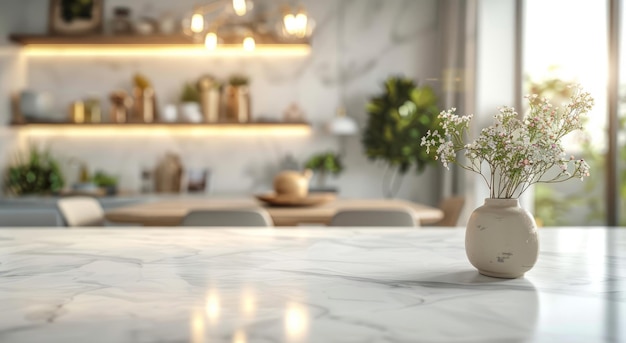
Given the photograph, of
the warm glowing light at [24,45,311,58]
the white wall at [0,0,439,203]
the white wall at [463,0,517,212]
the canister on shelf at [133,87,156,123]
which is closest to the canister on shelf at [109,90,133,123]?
the canister on shelf at [133,87,156,123]

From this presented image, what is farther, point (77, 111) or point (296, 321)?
point (77, 111)

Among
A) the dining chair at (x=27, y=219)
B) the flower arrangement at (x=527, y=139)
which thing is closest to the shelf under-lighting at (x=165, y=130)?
the dining chair at (x=27, y=219)

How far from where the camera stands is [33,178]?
15.2 ft

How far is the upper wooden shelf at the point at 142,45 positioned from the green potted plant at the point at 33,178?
917 mm

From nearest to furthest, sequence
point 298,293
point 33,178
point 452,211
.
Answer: point 298,293, point 452,211, point 33,178

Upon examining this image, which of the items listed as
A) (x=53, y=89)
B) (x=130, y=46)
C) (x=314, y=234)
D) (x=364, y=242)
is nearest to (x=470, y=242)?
(x=364, y=242)

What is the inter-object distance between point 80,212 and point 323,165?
2697mm

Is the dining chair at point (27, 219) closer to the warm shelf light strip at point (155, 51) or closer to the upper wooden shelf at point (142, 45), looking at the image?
the upper wooden shelf at point (142, 45)

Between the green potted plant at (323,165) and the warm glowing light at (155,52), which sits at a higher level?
the warm glowing light at (155,52)

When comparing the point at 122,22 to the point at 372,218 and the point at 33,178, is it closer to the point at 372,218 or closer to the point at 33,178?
the point at 33,178

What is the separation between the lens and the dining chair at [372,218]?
84.7 inches

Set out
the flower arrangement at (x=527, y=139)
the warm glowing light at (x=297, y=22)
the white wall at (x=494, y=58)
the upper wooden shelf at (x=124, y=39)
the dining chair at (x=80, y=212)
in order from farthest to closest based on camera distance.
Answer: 1. the upper wooden shelf at (x=124, y=39)
2. the white wall at (x=494, y=58)
3. the warm glowing light at (x=297, y=22)
4. the dining chair at (x=80, y=212)
5. the flower arrangement at (x=527, y=139)

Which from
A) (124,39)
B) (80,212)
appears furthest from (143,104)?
(80,212)

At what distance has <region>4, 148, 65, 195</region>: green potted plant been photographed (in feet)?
15.1
